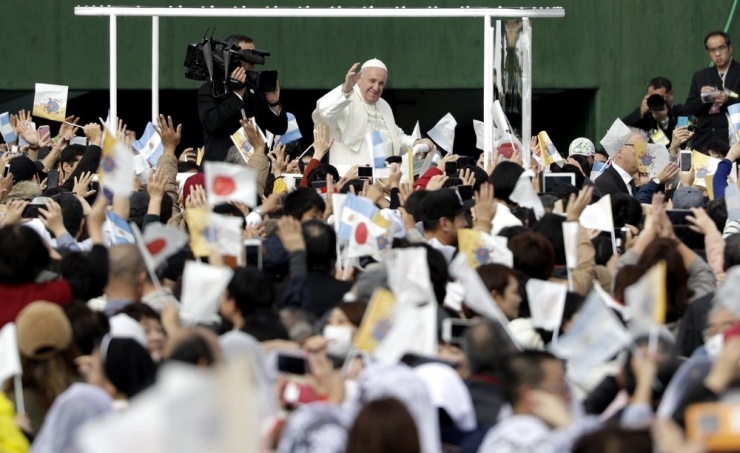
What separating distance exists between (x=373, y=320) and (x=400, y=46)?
13.8 meters

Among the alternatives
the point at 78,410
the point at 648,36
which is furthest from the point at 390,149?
the point at 78,410

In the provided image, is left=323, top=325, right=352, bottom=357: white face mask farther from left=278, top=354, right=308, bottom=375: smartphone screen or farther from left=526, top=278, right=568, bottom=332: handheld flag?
left=526, top=278, right=568, bottom=332: handheld flag

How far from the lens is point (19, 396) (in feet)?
21.2

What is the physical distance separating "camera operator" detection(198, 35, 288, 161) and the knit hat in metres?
6.35

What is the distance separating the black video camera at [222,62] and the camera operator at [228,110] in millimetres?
41

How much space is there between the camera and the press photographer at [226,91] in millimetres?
12883

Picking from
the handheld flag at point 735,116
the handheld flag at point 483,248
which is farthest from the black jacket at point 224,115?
the handheld flag at point 483,248

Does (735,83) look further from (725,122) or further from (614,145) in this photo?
(614,145)

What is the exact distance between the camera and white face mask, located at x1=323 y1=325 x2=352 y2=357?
22.1 feet

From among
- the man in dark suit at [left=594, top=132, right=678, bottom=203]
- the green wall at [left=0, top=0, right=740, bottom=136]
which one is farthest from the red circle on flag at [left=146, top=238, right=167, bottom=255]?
the green wall at [left=0, top=0, right=740, bottom=136]

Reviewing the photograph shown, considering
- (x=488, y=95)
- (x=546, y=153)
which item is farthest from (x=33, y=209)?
(x=546, y=153)

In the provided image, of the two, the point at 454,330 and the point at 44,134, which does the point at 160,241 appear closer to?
the point at 454,330

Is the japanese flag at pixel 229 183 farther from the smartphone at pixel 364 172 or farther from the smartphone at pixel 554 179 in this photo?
the smartphone at pixel 364 172

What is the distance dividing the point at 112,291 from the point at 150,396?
10.6ft
